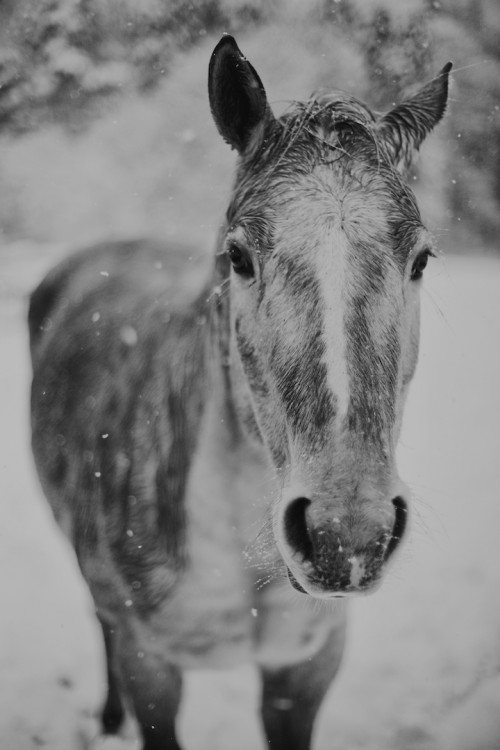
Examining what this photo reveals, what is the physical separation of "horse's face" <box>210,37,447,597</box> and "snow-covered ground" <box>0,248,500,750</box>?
20.0 inches

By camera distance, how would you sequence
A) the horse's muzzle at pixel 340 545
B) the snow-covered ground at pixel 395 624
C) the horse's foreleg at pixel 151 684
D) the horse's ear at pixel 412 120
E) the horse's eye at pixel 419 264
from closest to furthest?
the horse's muzzle at pixel 340 545, the horse's eye at pixel 419 264, the horse's ear at pixel 412 120, the horse's foreleg at pixel 151 684, the snow-covered ground at pixel 395 624

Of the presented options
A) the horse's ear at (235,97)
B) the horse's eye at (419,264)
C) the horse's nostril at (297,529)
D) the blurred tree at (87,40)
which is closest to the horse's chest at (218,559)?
the horse's nostril at (297,529)

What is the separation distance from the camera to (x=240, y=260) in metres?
0.85

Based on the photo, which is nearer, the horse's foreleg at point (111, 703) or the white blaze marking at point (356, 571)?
the white blaze marking at point (356, 571)

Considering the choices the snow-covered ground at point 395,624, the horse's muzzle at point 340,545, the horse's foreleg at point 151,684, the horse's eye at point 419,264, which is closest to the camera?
the horse's muzzle at point 340,545

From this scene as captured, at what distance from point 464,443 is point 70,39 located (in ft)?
6.93

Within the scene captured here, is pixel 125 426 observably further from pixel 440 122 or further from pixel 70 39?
pixel 70 39

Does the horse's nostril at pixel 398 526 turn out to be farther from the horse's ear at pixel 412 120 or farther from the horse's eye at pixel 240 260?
the horse's ear at pixel 412 120

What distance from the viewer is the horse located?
0.72 m

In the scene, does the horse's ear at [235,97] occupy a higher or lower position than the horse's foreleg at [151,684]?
higher

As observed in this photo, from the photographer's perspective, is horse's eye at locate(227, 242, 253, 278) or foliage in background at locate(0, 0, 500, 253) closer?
horse's eye at locate(227, 242, 253, 278)

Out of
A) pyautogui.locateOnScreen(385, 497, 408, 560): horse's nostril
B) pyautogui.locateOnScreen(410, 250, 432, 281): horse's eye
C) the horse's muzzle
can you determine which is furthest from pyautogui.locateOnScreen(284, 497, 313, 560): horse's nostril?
pyautogui.locateOnScreen(410, 250, 432, 281): horse's eye

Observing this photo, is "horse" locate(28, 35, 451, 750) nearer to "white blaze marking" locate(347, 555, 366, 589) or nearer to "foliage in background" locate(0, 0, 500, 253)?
"white blaze marking" locate(347, 555, 366, 589)

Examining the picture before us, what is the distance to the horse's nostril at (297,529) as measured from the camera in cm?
71
